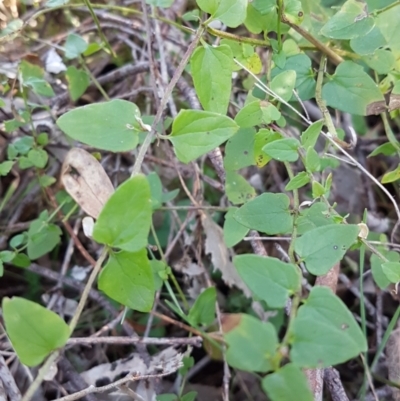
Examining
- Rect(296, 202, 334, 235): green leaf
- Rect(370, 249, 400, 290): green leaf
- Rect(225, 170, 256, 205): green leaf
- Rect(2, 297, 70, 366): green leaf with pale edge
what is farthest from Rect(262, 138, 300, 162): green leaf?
Rect(2, 297, 70, 366): green leaf with pale edge

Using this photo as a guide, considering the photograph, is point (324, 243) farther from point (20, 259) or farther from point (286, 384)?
point (20, 259)

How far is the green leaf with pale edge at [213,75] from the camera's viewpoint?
0.92 metres

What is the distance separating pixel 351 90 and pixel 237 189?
0.33m

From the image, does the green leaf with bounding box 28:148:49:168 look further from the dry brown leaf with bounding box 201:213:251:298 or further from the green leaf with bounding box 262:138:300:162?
the green leaf with bounding box 262:138:300:162

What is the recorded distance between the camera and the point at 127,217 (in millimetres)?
723

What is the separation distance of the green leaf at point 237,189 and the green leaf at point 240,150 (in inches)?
2.9

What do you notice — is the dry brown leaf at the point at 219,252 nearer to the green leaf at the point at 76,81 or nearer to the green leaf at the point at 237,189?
the green leaf at the point at 237,189

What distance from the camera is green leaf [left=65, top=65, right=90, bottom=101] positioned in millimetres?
1369

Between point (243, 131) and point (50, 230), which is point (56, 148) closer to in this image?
point (50, 230)

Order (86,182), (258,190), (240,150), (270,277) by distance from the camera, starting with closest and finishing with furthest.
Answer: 1. (270,277)
2. (240,150)
3. (86,182)
4. (258,190)

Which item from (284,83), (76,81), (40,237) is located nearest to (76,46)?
(76,81)

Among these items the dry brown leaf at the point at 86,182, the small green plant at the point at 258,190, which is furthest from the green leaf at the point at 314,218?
the dry brown leaf at the point at 86,182

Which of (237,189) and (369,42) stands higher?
(369,42)

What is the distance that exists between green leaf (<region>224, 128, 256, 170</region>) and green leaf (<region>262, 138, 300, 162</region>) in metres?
0.13
